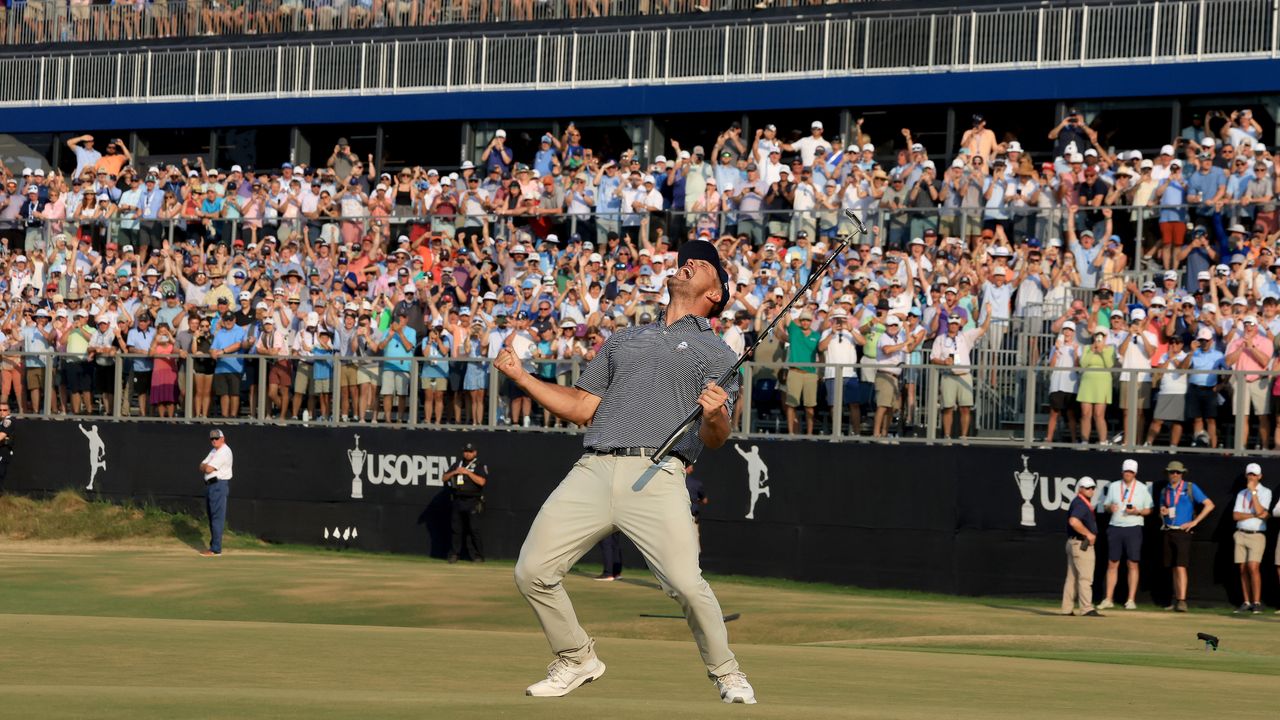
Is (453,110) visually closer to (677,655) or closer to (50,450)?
(50,450)

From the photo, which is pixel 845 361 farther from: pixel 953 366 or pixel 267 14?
pixel 267 14

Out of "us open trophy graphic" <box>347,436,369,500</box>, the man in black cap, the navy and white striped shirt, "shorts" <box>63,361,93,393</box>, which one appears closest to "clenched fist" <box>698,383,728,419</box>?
the navy and white striped shirt

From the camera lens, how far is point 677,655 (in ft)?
43.0

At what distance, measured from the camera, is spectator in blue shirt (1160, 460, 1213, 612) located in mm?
21562

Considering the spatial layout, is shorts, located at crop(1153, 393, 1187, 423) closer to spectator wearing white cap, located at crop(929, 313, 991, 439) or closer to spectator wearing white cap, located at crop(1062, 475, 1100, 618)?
spectator wearing white cap, located at crop(1062, 475, 1100, 618)

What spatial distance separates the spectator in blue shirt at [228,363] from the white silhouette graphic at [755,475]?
8.20m

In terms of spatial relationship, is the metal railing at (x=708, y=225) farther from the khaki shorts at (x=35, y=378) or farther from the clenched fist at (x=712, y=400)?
the clenched fist at (x=712, y=400)

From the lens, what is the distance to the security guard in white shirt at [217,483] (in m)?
26.4

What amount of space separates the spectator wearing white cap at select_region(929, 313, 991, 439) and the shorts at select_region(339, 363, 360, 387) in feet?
28.7

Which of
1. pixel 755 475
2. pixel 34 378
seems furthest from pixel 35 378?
pixel 755 475

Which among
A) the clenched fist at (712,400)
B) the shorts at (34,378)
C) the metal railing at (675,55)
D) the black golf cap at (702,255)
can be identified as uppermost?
the metal railing at (675,55)

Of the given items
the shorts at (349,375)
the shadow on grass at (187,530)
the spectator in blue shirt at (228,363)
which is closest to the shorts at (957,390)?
the shorts at (349,375)

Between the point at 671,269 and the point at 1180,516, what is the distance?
26.6 ft

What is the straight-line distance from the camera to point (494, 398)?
85.6 feet
